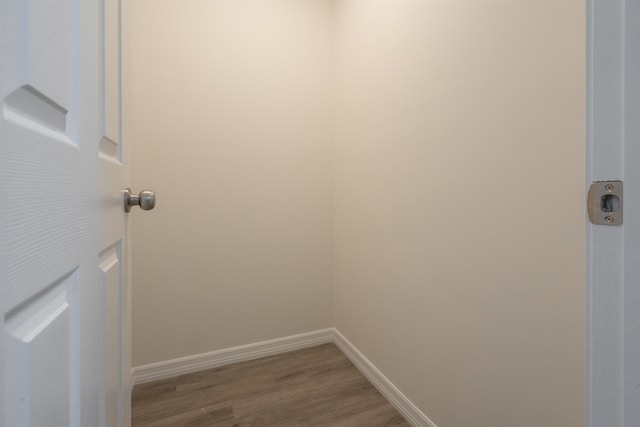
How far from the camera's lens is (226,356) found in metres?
1.73

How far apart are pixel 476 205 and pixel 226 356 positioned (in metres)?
1.60

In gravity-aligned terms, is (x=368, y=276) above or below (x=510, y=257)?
below

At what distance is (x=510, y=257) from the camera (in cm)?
→ 88

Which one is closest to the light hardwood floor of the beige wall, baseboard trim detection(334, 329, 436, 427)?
baseboard trim detection(334, 329, 436, 427)

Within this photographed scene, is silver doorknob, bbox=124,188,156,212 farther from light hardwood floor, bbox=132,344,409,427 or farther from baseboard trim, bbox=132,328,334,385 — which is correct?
baseboard trim, bbox=132,328,334,385

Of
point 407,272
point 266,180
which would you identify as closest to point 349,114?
point 266,180

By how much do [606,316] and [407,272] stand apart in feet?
3.09

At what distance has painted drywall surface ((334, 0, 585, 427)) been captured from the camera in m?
0.75

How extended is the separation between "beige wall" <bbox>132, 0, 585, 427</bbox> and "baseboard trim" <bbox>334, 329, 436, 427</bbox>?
0.04m

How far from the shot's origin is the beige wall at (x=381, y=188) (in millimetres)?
792

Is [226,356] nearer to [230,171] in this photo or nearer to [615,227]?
[230,171]

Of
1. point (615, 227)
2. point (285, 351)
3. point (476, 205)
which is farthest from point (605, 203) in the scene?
point (285, 351)

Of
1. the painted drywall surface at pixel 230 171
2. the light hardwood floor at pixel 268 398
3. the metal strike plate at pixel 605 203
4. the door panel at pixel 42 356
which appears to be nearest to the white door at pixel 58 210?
the door panel at pixel 42 356

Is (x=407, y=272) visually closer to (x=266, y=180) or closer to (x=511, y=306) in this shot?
(x=511, y=306)
